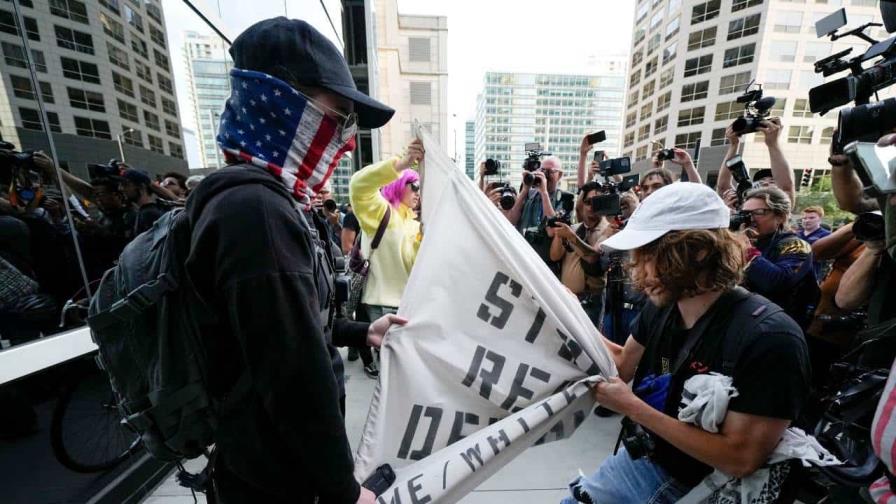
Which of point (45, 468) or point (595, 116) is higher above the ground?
point (595, 116)

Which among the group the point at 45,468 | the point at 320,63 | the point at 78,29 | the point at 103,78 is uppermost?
the point at 78,29

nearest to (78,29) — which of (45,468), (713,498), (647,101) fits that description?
(45,468)

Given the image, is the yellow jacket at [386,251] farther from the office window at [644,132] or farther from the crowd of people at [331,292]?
the office window at [644,132]

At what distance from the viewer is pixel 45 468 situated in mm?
2125

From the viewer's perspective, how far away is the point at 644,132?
48.7m

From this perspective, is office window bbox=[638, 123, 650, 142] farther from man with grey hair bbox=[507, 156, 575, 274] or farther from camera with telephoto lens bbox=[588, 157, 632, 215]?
camera with telephoto lens bbox=[588, 157, 632, 215]

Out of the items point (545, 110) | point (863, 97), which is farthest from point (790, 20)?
point (545, 110)

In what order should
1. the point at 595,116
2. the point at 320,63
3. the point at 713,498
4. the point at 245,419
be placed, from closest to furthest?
the point at 245,419, the point at 320,63, the point at 713,498, the point at 595,116

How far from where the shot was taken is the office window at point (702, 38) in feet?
124

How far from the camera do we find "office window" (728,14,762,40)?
35.1 meters

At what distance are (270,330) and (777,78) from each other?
2010 inches

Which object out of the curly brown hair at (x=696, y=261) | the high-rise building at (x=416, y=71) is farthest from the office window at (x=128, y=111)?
the high-rise building at (x=416, y=71)

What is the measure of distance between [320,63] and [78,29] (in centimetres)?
235

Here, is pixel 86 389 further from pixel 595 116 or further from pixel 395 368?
pixel 595 116
